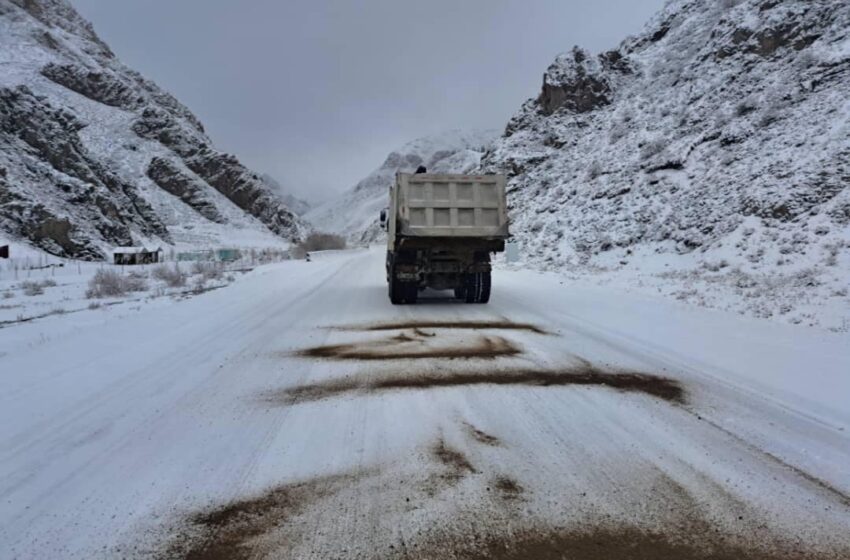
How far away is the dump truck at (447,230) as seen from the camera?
10.5 meters

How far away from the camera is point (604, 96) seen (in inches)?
1631

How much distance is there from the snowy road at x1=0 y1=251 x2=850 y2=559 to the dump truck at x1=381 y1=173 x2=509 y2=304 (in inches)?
134

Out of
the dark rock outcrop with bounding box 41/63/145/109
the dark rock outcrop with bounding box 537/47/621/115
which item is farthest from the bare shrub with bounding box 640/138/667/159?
the dark rock outcrop with bounding box 41/63/145/109

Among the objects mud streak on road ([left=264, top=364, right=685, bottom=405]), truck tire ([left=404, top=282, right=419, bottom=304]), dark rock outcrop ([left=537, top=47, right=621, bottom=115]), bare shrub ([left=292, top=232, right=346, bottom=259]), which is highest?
dark rock outcrop ([left=537, top=47, right=621, bottom=115])

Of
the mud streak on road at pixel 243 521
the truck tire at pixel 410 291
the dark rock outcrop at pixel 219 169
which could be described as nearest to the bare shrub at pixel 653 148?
the truck tire at pixel 410 291

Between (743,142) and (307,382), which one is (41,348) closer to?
(307,382)

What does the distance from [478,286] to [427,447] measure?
7.80m

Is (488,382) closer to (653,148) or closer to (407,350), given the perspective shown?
(407,350)

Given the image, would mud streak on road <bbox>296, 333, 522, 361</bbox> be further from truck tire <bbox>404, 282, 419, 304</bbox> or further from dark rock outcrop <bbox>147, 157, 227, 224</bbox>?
dark rock outcrop <bbox>147, 157, 227, 224</bbox>

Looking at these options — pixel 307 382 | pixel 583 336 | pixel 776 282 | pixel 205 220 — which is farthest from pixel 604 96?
pixel 205 220

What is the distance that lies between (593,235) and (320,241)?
144ft

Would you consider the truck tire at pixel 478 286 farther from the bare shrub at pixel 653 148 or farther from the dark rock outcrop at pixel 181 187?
the dark rock outcrop at pixel 181 187

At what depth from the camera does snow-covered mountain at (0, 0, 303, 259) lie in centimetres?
4062

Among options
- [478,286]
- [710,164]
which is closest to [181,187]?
[710,164]
